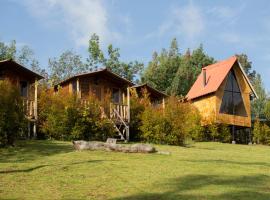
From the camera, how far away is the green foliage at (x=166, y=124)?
26.6m

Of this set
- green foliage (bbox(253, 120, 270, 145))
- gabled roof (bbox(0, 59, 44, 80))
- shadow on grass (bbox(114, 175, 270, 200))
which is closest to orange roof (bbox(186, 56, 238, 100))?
green foliage (bbox(253, 120, 270, 145))

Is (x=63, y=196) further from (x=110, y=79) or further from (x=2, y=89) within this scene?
(x=110, y=79)

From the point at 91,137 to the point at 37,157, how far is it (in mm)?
8425

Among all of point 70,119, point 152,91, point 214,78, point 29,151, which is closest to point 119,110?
point 70,119

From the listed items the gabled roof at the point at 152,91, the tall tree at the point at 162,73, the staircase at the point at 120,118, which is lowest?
the staircase at the point at 120,118

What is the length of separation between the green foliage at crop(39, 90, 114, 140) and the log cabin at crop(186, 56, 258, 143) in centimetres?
1470

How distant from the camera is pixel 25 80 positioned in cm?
2831

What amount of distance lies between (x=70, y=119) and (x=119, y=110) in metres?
5.10

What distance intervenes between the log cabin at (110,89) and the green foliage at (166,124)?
5.65ft

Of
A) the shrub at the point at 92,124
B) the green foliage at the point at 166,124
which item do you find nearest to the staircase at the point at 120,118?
the green foliage at the point at 166,124

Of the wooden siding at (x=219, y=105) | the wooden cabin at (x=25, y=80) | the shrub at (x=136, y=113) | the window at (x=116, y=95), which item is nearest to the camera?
the wooden cabin at (x=25, y=80)

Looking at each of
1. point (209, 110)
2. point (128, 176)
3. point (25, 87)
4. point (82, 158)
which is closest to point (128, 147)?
point (82, 158)

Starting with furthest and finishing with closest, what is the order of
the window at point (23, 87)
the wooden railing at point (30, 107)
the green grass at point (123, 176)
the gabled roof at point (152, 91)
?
the gabled roof at point (152, 91)
the window at point (23, 87)
the wooden railing at point (30, 107)
the green grass at point (123, 176)

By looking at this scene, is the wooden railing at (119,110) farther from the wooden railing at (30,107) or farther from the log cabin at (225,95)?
the log cabin at (225,95)
